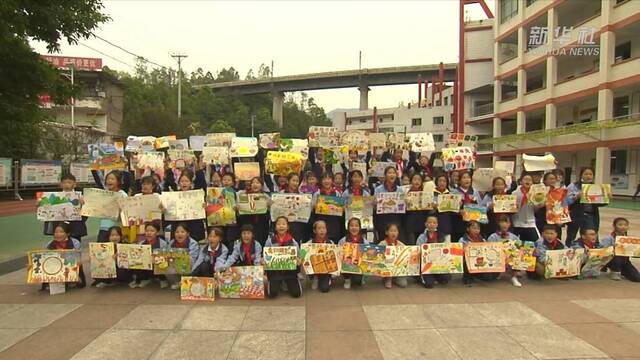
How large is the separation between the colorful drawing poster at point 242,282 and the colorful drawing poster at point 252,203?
1.06m

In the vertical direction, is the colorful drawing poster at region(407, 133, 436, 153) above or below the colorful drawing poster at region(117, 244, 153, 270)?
above

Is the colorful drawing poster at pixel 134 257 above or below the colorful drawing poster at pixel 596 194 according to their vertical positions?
below

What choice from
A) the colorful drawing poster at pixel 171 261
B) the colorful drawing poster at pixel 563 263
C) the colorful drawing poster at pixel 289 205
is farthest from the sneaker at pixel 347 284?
the colorful drawing poster at pixel 563 263

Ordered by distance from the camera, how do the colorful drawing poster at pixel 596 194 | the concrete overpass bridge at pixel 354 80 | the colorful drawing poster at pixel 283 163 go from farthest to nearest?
the concrete overpass bridge at pixel 354 80, the colorful drawing poster at pixel 283 163, the colorful drawing poster at pixel 596 194

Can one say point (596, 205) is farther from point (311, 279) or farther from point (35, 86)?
point (35, 86)

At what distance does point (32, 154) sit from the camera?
807 inches

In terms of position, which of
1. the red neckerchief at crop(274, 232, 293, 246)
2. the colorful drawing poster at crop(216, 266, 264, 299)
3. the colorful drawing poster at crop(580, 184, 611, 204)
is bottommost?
the colorful drawing poster at crop(216, 266, 264, 299)

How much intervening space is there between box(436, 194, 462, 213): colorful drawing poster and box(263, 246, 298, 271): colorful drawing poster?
91.5 inches

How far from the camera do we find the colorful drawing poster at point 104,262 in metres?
5.73

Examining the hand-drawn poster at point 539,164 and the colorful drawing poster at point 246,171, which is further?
the colorful drawing poster at point 246,171

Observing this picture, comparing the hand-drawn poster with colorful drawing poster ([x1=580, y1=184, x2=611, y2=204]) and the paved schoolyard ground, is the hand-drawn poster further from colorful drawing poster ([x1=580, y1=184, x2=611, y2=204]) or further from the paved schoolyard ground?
the paved schoolyard ground

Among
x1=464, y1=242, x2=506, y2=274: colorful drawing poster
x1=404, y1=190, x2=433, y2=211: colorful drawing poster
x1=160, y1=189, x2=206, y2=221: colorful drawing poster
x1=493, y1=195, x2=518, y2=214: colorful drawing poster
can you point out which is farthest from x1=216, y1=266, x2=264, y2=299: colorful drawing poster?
x1=493, y1=195, x2=518, y2=214: colorful drawing poster

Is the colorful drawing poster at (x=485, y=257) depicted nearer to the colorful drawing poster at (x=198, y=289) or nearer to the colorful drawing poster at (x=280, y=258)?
the colorful drawing poster at (x=280, y=258)

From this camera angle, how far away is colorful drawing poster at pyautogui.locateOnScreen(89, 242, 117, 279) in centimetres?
573
